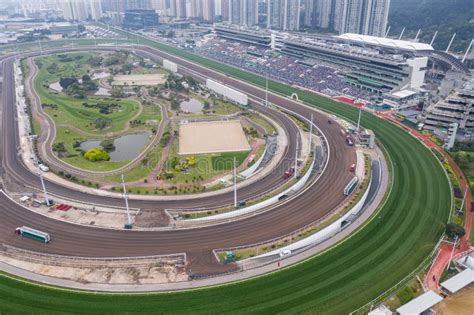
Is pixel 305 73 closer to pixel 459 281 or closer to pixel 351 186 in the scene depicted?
pixel 351 186

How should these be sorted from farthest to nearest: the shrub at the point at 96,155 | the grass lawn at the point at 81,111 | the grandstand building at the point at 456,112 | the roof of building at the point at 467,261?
the grass lawn at the point at 81,111 < the grandstand building at the point at 456,112 < the shrub at the point at 96,155 < the roof of building at the point at 467,261

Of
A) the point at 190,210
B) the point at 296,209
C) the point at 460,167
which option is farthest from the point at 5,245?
the point at 460,167

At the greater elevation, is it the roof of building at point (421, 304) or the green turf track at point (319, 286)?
the roof of building at point (421, 304)

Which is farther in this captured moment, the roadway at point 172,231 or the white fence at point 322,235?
the roadway at point 172,231

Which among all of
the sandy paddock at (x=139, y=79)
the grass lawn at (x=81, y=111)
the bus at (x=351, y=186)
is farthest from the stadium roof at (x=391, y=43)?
the grass lawn at (x=81, y=111)

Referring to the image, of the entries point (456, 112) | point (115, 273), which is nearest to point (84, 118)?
point (115, 273)

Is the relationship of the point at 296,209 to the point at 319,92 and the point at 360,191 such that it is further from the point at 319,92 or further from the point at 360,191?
the point at 319,92

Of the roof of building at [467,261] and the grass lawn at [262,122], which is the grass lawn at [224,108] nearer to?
the grass lawn at [262,122]
